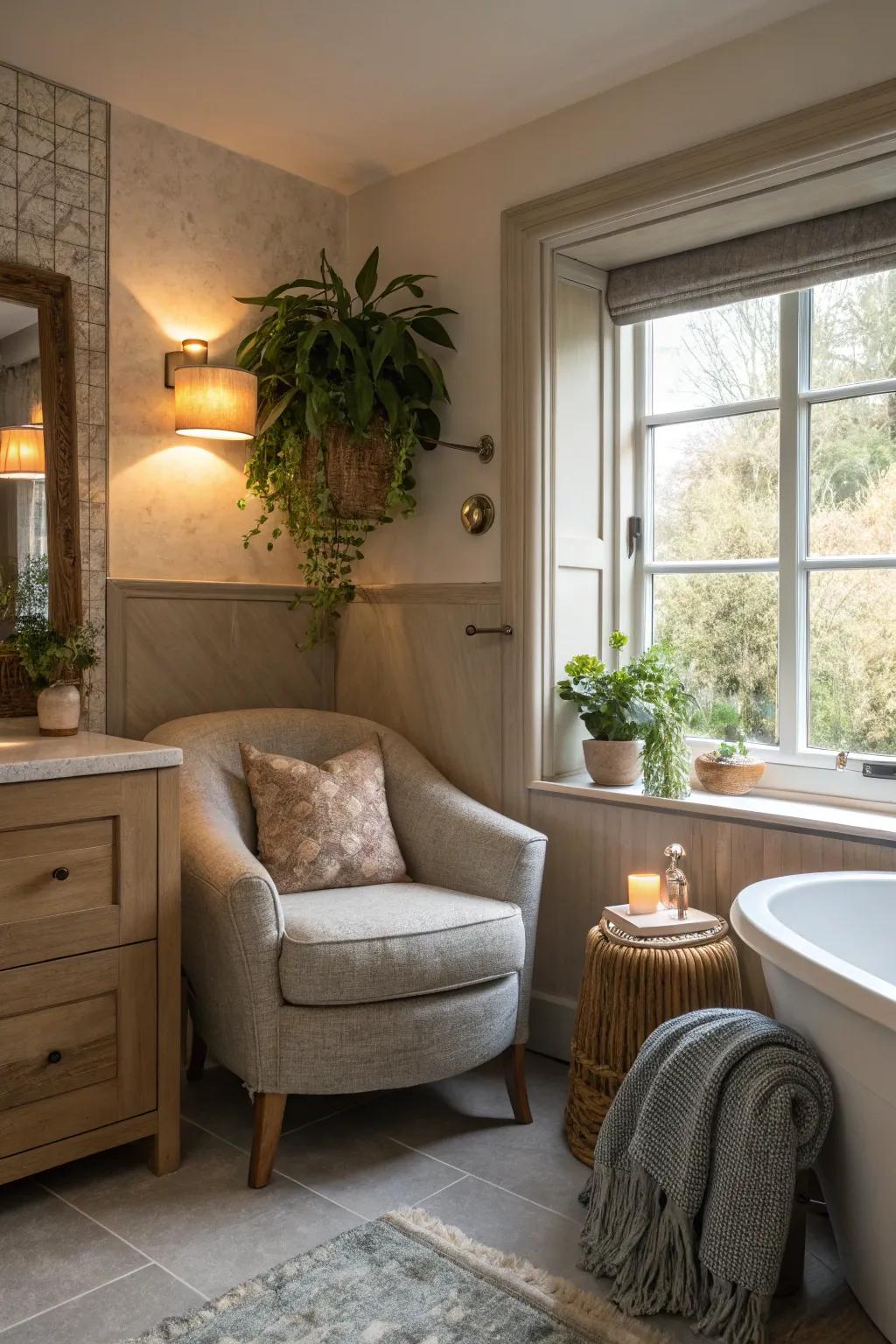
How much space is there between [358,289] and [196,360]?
49cm

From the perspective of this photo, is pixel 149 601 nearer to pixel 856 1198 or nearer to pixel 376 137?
pixel 376 137

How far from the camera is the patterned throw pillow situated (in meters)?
2.62

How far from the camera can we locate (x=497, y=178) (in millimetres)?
2982

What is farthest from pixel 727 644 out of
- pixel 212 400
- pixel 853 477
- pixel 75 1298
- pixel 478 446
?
pixel 75 1298

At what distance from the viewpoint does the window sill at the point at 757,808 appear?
2.36 meters

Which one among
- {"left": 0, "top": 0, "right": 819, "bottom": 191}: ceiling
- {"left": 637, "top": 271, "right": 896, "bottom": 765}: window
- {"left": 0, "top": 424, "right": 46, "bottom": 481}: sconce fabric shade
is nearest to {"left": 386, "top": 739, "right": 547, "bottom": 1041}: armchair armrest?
{"left": 637, "top": 271, "right": 896, "bottom": 765}: window

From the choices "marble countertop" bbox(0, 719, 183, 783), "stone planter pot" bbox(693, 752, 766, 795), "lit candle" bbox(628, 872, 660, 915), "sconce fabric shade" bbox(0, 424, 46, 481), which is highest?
"sconce fabric shade" bbox(0, 424, 46, 481)

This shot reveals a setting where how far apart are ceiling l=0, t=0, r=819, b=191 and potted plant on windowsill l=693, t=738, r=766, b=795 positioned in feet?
5.50

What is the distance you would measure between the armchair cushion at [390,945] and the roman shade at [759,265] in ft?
5.43

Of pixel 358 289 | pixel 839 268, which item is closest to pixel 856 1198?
pixel 839 268

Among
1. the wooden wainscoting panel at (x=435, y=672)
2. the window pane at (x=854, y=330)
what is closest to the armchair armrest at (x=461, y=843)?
the wooden wainscoting panel at (x=435, y=672)

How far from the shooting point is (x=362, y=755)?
2879mm

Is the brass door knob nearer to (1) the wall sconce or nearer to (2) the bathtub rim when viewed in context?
(1) the wall sconce

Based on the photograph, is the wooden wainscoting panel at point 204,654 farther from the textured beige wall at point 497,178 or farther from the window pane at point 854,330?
the window pane at point 854,330
